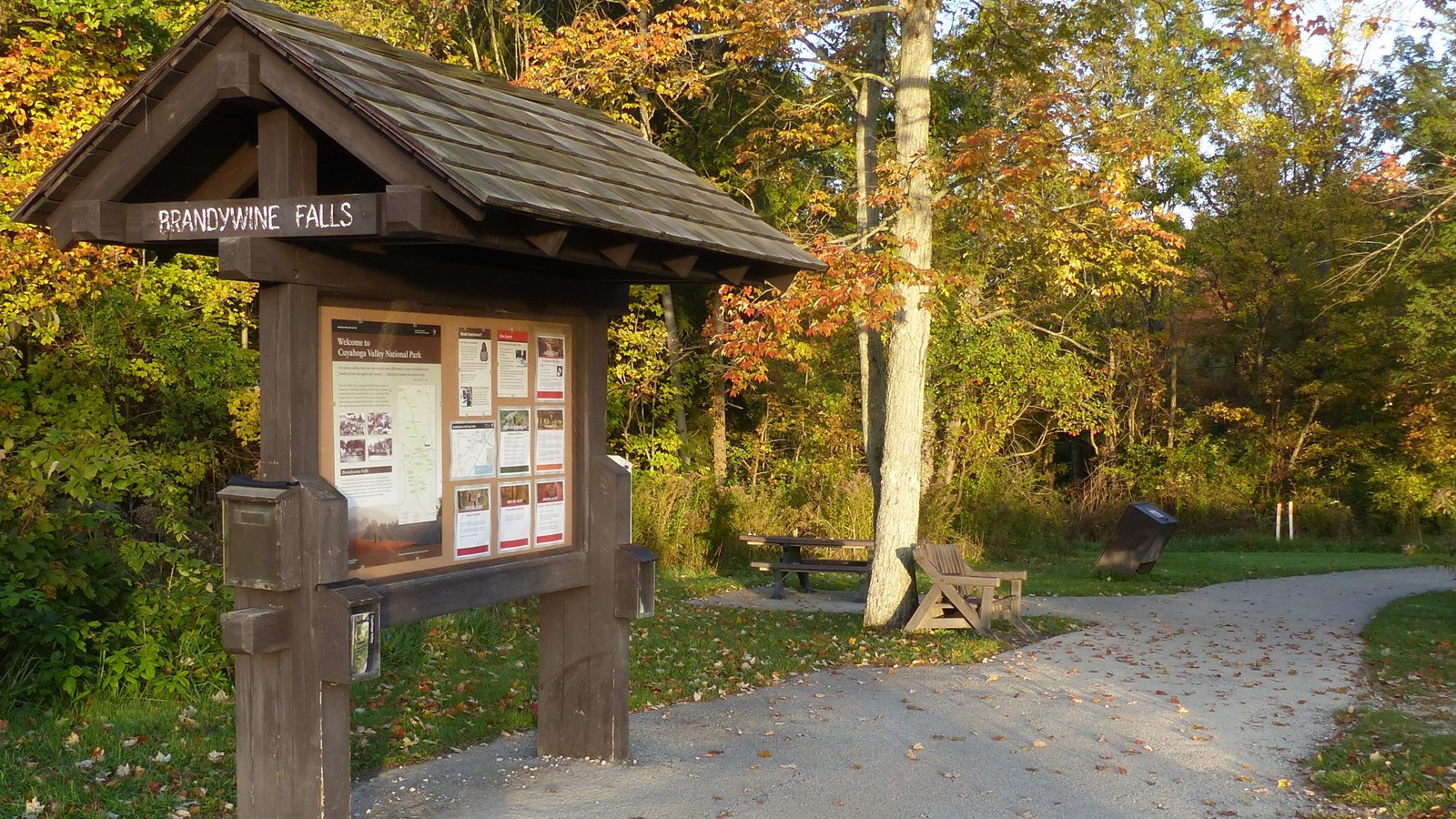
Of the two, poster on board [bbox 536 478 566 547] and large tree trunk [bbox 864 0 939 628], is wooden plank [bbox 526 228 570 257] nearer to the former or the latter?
poster on board [bbox 536 478 566 547]

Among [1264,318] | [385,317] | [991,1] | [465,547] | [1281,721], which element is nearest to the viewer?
[385,317]

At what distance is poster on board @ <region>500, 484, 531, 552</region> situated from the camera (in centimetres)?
587

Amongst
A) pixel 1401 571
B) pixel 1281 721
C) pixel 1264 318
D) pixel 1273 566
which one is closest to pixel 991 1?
pixel 1281 721

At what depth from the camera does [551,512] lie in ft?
20.4

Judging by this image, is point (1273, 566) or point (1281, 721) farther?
point (1273, 566)

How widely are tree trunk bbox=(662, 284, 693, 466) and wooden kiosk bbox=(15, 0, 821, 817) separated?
17.0m

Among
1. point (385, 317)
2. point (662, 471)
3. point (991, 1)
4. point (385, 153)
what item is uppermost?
point (991, 1)

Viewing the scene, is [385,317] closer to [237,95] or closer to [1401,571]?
[237,95]

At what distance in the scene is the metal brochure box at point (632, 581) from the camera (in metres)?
6.43

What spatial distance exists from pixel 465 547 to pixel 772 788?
207 centimetres

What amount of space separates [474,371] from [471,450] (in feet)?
1.19

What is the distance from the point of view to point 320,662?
189 inches

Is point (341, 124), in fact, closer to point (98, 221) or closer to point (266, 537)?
point (98, 221)

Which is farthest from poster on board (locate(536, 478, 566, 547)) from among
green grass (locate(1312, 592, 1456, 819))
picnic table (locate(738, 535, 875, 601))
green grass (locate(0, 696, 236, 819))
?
picnic table (locate(738, 535, 875, 601))
